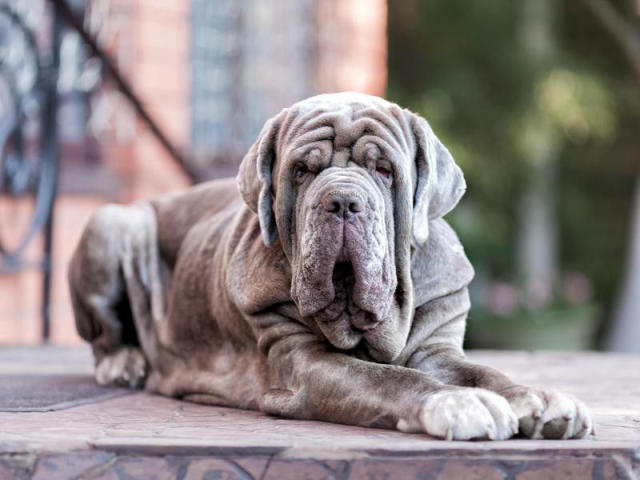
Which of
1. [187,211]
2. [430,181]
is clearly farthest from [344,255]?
[187,211]

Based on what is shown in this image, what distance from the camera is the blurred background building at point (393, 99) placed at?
6.90 meters

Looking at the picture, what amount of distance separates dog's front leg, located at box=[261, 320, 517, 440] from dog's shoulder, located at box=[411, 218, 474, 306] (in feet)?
1.16

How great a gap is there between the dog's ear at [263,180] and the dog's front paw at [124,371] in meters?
1.12

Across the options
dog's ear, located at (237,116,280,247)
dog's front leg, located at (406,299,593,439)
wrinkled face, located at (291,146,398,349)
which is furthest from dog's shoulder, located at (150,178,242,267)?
dog's front leg, located at (406,299,593,439)

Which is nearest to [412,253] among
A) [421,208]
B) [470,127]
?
[421,208]

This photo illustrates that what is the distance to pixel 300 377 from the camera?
3131 millimetres

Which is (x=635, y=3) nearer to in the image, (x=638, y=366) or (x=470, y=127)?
(x=470, y=127)

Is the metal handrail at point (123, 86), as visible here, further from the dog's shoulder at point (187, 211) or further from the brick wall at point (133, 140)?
the dog's shoulder at point (187, 211)

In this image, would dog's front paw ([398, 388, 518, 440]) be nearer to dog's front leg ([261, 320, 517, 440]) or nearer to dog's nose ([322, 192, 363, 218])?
dog's front leg ([261, 320, 517, 440])

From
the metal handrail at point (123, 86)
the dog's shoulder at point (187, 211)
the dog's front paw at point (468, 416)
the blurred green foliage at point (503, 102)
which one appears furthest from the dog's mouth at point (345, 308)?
the blurred green foliage at point (503, 102)

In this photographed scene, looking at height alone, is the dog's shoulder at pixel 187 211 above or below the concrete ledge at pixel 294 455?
above

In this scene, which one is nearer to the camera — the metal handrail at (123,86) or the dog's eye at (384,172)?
the dog's eye at (384,172)

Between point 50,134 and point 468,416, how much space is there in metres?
4.05

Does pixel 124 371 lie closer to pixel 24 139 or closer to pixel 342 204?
pixel 342 204
